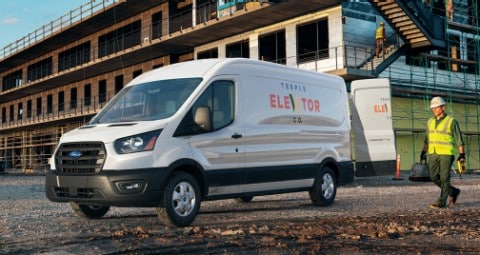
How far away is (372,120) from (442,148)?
5.77 m

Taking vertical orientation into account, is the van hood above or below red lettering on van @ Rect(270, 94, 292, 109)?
below

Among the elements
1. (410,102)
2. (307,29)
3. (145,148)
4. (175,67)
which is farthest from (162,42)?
(145,148)

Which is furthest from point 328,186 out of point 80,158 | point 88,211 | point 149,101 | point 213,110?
point 80,158

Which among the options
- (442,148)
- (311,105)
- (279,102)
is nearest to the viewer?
Result: (279,102)

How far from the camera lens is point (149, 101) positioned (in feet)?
24.5

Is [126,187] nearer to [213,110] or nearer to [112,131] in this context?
[112,131]

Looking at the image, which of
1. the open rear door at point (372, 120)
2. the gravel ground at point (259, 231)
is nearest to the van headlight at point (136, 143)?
the gravel ground at point (259, 231)

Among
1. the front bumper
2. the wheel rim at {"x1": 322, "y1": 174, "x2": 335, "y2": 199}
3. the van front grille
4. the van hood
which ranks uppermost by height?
the van hood

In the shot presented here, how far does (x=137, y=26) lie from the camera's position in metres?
32.2

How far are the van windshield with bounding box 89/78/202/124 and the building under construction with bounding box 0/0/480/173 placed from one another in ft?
42.3

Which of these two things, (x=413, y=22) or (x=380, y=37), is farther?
(x=380, y=37)

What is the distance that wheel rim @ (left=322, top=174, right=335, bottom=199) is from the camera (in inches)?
373

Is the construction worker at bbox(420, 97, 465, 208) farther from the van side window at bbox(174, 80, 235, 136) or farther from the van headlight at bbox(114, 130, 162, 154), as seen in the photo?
the van headlight at bbox(114, 130, 162, 154)

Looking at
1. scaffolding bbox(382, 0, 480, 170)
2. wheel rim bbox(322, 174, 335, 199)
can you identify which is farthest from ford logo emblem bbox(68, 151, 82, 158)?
scaffolding bbox(382, 0, 480, 170)
